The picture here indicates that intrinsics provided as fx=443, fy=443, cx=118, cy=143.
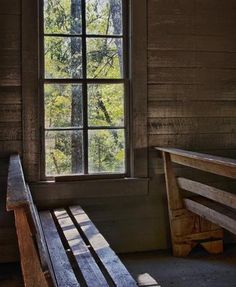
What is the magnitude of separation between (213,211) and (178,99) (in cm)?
113

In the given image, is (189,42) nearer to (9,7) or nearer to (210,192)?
(210,192)

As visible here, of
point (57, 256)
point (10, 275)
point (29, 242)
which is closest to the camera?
point (29, 242)

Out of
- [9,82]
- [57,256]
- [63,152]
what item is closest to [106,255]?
[57,256]

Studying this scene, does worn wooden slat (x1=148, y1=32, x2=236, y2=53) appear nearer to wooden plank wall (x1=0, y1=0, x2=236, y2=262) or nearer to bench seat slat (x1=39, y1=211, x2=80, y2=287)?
wooden plank wall (x1=0, y1=0, x2=236, y2=262)

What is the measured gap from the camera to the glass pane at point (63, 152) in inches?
150

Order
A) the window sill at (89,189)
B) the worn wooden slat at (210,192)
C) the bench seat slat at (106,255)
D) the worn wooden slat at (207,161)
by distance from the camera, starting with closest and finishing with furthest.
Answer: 1. the bench seat slat at (106,255)
2. the worn wooden slat at (207,161)
3. the worn wooden slat at (210,192)
4. the window sill at (89,189)

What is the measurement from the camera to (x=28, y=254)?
1602mm

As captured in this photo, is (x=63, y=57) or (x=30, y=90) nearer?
(x=30, y=90)

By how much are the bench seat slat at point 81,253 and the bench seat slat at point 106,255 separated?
5 cm

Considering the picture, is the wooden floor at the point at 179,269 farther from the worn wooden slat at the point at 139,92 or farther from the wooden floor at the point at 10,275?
the worn wooden slat at the point at 139,92

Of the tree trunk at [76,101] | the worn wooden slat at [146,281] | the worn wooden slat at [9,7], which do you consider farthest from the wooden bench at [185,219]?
the worn wooden slat at [9,7]

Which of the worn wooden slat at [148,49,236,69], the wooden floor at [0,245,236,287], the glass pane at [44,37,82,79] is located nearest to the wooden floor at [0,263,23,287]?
the wooden floor at [0,245,236,287]

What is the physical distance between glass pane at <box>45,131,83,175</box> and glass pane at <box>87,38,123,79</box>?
0.56 m

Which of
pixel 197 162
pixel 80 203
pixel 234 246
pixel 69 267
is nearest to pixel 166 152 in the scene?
pixel 197 162
